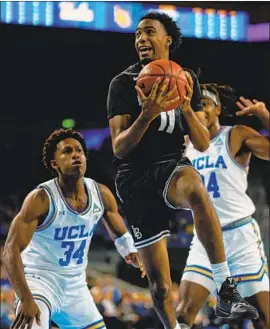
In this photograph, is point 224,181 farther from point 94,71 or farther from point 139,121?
point 94,71

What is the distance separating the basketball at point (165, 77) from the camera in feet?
12.7

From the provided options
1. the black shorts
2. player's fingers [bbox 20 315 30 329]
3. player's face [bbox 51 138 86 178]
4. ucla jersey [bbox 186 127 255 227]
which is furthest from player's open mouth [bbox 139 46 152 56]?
Result: player's fingers [bbox 20 315 30 329]

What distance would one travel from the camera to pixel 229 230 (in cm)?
530

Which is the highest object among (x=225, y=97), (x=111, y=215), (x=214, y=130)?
(x=225, y=97)

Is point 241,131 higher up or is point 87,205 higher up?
point 241,131

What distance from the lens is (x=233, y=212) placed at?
5.30m

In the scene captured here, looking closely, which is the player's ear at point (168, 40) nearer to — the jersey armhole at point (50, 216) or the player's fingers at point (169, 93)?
the player's fingers at point (169, 93)

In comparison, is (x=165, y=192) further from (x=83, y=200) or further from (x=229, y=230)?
(x=229, y=230)

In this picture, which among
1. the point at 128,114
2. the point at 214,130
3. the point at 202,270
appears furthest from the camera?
the point at 214,130

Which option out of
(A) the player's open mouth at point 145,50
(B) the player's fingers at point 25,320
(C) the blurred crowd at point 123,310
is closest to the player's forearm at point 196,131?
(A) the player's open mouth at point 145,50

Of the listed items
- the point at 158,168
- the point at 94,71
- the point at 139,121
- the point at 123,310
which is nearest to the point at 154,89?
the point at 139,121

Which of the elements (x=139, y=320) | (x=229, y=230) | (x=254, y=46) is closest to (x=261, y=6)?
(x=254, y=46)

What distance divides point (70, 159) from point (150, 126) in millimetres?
801

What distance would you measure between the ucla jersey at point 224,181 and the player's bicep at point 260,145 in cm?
20
